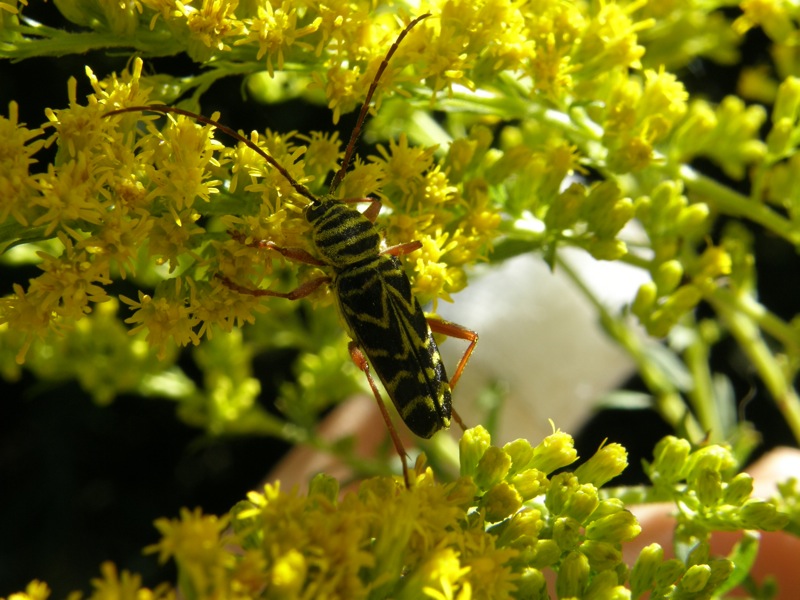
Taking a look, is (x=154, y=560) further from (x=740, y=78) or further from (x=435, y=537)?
(x=740, y=78)

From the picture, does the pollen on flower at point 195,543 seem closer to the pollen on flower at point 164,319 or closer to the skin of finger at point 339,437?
the pollen on flower at point 164,319

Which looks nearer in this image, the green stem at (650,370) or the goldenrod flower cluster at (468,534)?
the goldenrod flower cluster at (468,534)

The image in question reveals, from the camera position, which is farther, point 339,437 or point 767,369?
point 339,437

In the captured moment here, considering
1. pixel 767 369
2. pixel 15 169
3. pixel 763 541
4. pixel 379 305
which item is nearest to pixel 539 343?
pixel 767 369

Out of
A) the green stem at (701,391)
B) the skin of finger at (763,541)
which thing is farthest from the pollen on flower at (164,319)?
the green stem at (701,391)

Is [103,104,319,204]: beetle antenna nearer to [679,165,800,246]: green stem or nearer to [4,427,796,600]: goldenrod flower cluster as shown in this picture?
[4,427,796,600]: goldenrod flower cluster

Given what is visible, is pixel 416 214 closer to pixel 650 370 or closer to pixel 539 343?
pixel 650 370
